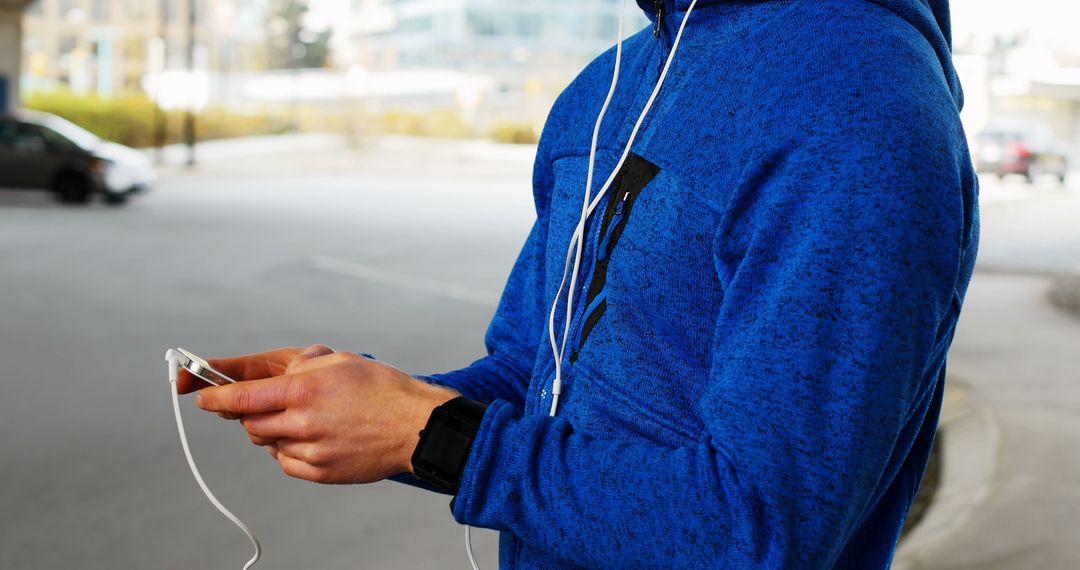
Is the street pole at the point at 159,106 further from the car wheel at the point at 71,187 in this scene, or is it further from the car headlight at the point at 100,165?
the car headlight at the point at 100,165

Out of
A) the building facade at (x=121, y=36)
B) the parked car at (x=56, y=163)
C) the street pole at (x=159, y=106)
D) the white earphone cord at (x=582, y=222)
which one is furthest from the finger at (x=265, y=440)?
the building facade at (x=121, y=36)

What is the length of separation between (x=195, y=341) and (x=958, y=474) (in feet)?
17.5

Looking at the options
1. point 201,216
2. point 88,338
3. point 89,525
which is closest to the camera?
point 89,525

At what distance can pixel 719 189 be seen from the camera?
97 centimetres

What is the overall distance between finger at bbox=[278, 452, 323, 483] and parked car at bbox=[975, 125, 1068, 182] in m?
30.8

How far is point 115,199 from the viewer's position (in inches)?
726

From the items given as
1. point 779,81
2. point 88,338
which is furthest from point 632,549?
point 88,338

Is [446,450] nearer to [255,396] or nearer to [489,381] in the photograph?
[255,396]

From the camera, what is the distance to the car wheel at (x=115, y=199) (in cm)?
1830

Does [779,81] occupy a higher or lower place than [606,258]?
higher

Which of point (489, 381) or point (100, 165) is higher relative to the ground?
point (489, 381)

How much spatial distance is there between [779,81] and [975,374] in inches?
276

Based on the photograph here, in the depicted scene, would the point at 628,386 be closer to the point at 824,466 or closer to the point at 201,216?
the point at 824,466

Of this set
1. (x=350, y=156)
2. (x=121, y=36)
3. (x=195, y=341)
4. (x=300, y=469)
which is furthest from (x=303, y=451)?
(x=121, y=36)
